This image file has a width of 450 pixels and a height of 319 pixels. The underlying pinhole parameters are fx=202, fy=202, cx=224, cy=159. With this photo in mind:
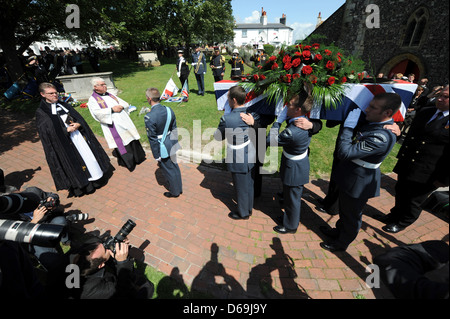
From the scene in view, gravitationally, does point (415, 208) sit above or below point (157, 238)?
above

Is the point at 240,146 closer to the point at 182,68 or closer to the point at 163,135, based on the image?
the point at 163,135

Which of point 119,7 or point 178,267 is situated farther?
point 119,7

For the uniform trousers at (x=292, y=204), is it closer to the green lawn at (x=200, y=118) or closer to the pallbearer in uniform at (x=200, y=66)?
the green lawn at (x=200, y=118)

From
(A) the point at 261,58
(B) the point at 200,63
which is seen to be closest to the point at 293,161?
(A) the point at 261,58

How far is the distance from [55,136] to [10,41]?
497 inches

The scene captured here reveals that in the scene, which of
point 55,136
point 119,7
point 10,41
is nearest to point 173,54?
point 119,7

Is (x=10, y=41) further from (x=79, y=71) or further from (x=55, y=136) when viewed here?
Answer: (x=55, y=136)

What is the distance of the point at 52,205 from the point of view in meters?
2.82

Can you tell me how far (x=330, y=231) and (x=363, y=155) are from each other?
5.23ft

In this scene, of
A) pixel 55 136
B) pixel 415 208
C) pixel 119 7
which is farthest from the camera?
pixel 119 7

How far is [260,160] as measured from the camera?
12.0 ft

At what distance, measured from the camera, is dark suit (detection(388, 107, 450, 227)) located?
2614mm
